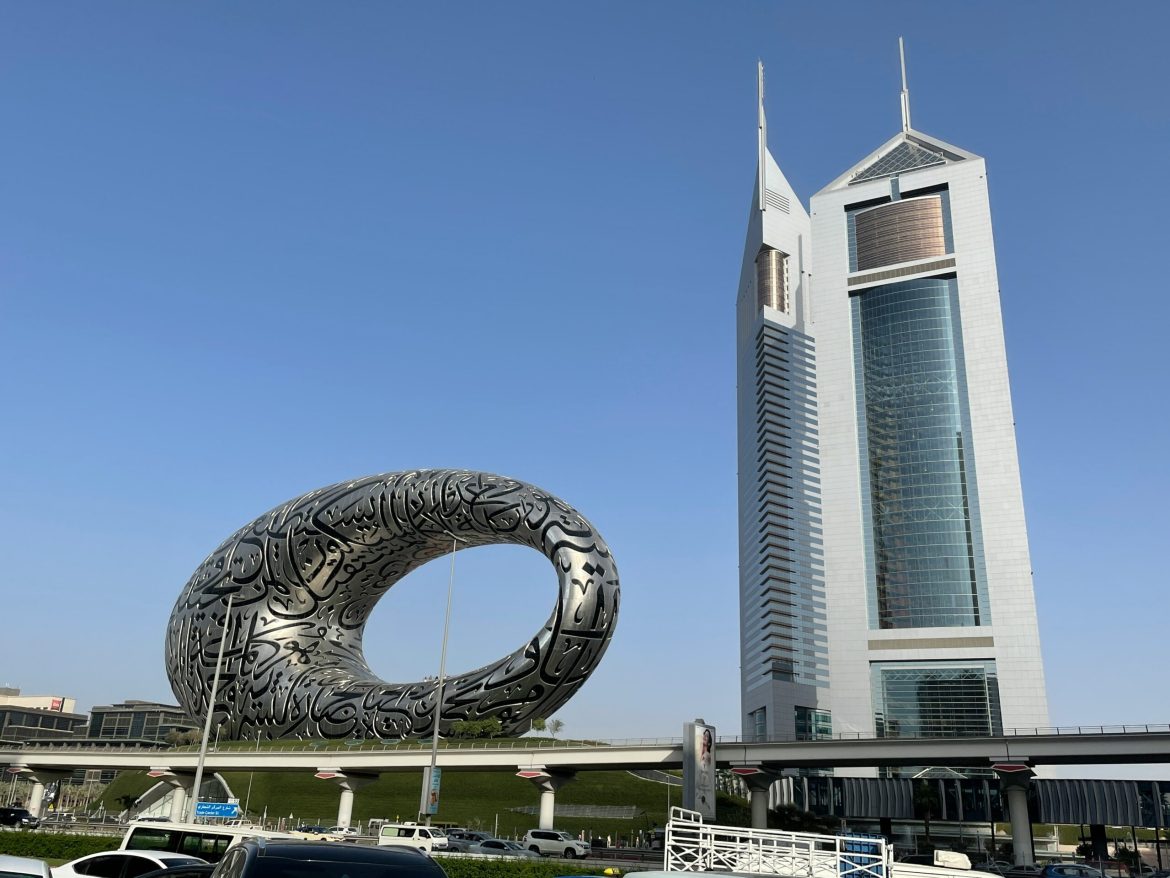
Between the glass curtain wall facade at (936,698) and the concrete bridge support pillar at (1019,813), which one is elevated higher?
the glass curtain wall facade at (936,698)

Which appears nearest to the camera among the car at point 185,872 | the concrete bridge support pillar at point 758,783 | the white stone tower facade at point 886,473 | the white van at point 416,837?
the car at point 185,872

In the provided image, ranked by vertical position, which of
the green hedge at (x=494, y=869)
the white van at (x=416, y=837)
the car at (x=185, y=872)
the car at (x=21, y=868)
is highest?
the car at (x=21, y=868)

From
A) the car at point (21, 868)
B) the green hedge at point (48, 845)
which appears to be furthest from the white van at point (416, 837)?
the car at point (21, 868)

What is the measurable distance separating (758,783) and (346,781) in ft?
74.4

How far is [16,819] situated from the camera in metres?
46.1

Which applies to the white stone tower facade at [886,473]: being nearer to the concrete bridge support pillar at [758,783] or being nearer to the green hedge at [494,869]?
the concrete bridge support pillar at [758,783]

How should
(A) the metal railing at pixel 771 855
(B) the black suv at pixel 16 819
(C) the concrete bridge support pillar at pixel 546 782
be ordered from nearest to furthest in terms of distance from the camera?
(A) the metal railing at pixel 771 855 < (B) the black suv at pixel 16 819 < (C) the concrete bridge support pillar at pixel 546 782

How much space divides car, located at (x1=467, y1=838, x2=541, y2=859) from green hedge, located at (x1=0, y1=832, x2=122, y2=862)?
1239cm

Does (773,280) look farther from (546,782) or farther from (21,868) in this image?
(21,868)

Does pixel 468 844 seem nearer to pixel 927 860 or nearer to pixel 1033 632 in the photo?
pixel 927 860

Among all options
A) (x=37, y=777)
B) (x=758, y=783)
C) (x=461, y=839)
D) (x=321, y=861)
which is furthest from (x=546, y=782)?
(x=321, y=861)

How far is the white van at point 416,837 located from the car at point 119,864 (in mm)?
13138

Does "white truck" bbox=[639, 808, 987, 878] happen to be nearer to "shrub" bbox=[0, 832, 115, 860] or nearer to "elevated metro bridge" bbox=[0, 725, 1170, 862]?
"shrub" bbox=[0, 832, 115, 860]

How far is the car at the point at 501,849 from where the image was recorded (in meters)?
34.2
